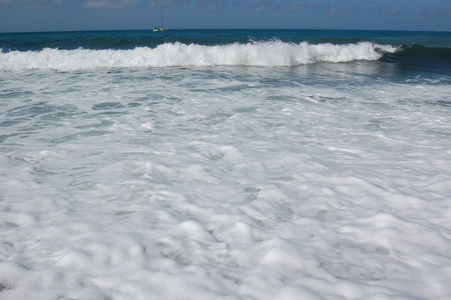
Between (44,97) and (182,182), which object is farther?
(44,97)

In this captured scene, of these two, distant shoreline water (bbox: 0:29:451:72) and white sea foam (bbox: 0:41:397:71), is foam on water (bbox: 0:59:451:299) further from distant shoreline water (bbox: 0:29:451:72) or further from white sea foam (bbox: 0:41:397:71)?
distant shoreline water (bbox: 0:29:451:72)

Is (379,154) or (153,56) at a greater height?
(153,56)

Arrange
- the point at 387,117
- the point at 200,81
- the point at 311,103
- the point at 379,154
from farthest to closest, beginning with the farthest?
the point at 200,81 < the point at 311,103 < the point at 387,117 < the point at 379,154

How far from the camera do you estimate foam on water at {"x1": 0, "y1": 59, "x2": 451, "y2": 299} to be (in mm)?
2178

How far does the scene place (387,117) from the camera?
6379mm

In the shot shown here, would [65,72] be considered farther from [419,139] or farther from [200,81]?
[419,139]

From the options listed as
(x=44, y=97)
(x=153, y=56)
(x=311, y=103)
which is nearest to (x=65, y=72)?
(x=153, y=56)

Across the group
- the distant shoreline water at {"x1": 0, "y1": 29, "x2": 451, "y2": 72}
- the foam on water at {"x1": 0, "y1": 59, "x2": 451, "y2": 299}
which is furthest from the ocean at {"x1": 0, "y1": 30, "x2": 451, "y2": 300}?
the distant shoreline water at {"x1": 0, "y1": 29, "x2": 451, "y2": 72}

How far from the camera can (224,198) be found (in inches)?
130

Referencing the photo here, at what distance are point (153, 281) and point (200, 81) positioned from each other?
29.1 ft

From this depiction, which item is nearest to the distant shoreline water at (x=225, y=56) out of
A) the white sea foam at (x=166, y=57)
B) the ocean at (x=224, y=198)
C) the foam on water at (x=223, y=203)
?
the white sea foam at (x=166, y=57)

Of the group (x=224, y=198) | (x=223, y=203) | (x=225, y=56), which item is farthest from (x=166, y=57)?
(x=223, y=203)

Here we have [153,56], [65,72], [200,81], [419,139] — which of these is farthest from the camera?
[153,56]

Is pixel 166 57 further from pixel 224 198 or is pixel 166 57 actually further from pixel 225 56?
pixel 224 198
